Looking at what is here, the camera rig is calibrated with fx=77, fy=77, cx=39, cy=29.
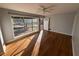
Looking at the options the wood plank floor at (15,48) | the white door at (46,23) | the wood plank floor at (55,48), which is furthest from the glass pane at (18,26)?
the white door at (46,23)

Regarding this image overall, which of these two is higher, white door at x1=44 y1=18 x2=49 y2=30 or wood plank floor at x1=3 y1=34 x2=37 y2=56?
white door at x1=44 y1=18 x2=49 y2=30

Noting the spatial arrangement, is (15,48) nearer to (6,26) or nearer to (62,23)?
(6,26)

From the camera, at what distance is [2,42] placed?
102 inches

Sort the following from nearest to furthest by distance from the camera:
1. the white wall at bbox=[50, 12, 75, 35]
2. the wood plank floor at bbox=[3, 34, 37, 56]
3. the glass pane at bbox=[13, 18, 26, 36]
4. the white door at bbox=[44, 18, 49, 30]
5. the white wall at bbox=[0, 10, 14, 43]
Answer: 1. the white wall at bbox=[0, 10, 14, 43]
2. the wood plank floor at bbox=[3, 34, 37, 56]
3. the glass pane at bbox=[13, 18, 26, 36]
4. the white wall at bbox=[50, 12, 75, 35]
5. the white door at bbox=[44, 18, 49, 30]

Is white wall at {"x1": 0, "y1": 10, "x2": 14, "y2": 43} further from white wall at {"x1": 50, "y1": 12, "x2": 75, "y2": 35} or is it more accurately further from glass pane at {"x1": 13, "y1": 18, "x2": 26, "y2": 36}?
white wall at {"x1": 50, "y1": 12, "x2": 75, "y2": 35}

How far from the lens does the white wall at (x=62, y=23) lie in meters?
5.84

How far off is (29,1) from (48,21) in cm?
706

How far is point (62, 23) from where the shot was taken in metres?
6.51

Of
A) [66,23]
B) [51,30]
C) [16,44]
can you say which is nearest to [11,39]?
[16,44]

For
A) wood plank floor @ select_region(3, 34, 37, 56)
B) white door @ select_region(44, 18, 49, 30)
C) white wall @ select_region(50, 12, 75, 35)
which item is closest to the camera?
wood plank floor @ select_region(3, 34, 37, 56)

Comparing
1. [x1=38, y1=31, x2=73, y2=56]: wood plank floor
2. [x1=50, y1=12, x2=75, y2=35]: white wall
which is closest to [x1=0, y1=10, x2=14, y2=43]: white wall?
[x1=38, y1=31, x2=73, y2=56]: wood plank floor

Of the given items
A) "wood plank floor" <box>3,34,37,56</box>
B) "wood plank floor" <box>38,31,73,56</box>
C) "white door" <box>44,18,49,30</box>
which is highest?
"white door" <box>44,18,49,30</box>

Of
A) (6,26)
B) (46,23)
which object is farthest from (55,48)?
(46,23)

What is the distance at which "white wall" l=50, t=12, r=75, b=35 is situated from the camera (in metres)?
5.84
